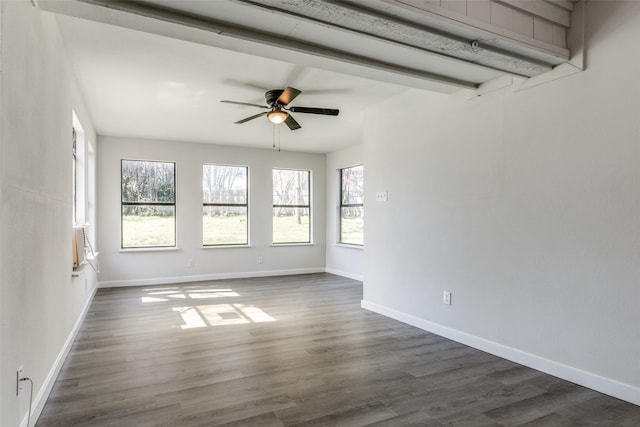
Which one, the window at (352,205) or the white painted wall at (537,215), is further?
the window at (352,205)

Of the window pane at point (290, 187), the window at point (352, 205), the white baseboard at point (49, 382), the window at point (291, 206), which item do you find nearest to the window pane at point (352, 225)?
the window at point (352, 205)

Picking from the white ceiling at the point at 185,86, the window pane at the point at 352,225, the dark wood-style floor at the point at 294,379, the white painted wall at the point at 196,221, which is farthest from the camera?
the window pane at the point at 352,225

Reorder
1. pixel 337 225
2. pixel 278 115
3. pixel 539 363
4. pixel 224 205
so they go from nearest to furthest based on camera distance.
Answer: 1. pixel 539 363
2. pixel 278 115
3. pixel 224 205
4. pixel 337 225

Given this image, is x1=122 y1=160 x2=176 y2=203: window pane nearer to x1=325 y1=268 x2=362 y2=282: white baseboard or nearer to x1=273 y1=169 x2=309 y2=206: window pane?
x1=273 y1=169 x2=309 y2=206: window pane

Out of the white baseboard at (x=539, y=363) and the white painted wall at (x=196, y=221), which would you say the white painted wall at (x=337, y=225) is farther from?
the white baseboard at (x=539, y=363)

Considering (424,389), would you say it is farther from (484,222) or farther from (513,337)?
(484,222)

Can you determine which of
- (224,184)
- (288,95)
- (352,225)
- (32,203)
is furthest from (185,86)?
(352,225)

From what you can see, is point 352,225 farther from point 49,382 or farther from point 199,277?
point 49,382

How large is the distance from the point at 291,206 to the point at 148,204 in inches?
106

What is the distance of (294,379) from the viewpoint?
274 centimetres

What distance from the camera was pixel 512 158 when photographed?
10.2 ft

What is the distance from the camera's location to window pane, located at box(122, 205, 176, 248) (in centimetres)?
654

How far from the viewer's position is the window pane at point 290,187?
25.3ft

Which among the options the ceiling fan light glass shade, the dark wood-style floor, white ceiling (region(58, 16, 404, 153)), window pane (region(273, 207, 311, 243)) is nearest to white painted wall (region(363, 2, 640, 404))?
the dark wood-style floor
